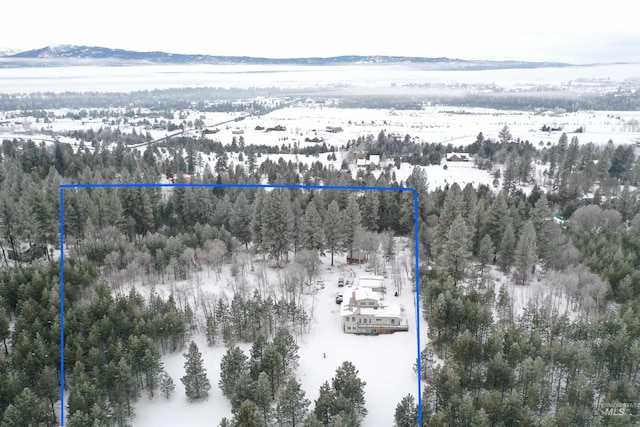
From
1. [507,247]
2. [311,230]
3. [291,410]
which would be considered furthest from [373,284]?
[291,410]

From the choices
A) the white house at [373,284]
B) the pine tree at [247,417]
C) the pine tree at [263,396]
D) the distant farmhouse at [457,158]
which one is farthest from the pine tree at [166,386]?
the distant farmhouse at [457,158]

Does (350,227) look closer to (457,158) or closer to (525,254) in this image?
(525,254)

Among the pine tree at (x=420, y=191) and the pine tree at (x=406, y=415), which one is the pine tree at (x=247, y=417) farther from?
the pine tree at (x=420, y=191)

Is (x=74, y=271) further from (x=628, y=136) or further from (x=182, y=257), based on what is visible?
(x=628, y=136)

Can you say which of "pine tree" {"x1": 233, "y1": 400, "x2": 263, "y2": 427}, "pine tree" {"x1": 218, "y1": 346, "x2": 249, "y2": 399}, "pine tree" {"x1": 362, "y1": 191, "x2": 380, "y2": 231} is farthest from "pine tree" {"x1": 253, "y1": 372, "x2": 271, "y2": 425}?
"pine tree" {"x1": 362, "y1": 191, "x2": 380, "y2": 231}

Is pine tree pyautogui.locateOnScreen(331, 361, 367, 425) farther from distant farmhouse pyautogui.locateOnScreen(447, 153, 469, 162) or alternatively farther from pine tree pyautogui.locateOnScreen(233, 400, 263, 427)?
distant farmhouse pyautogui.locateOnScreen(447, 153, 469, 162)

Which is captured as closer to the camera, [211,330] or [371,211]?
[211,330]

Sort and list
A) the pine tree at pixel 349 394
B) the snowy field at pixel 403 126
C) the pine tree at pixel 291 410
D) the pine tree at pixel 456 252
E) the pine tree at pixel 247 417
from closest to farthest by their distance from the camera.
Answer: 1. the pine tree at pixel 247 417
2. the pine tree at pixel 349 394
3. the pine tree at pixel 291 410
4. the pine tree at pixel 456 252
5. the snowy field at pixel 403 126
